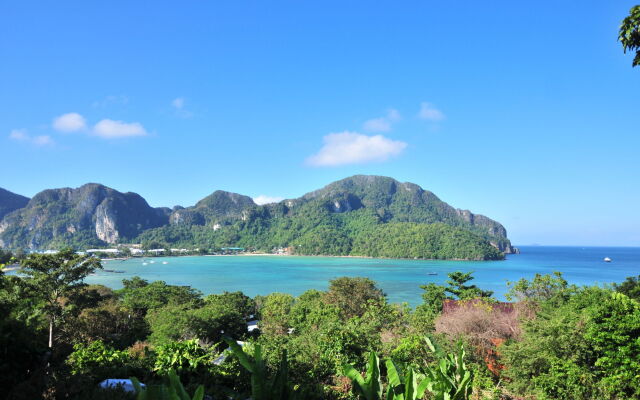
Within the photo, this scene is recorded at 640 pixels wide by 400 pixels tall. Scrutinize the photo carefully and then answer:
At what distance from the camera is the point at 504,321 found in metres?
13.5

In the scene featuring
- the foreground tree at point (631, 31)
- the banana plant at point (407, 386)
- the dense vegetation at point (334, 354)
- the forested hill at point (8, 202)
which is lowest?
the dense vegetation at point (334, 354)

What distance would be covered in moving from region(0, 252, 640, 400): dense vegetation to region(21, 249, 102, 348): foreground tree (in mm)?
50

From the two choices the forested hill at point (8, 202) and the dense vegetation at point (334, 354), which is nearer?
the dense vegetation at point (334, 354)

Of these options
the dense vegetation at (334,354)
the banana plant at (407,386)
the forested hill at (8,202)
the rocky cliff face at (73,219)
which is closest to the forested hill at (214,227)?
the rocky cliff face at (73,219)

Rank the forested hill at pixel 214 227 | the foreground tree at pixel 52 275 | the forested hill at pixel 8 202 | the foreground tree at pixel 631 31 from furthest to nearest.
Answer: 1. the forested hill at pixel 8 202
2. the forested hill at pixel 214 227
3. the foreground tree at pixel 52 275
4. the foreground tree at pixel 631 31

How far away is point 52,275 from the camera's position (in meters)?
16.9

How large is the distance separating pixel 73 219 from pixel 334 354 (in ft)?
686

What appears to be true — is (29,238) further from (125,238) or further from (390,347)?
(390,347)

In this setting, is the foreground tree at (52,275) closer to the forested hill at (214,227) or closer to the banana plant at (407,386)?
the banana plant at (407,386)

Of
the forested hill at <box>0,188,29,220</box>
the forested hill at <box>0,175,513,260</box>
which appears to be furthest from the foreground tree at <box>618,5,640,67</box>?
the forested hill at <box>0,188,29,220</box>

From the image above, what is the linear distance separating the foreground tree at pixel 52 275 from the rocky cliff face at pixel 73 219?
176764mm

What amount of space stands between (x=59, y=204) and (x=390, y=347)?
224 metres

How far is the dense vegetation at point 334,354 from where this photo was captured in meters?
4.21

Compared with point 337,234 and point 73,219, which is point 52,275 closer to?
Answer: point 337,234
